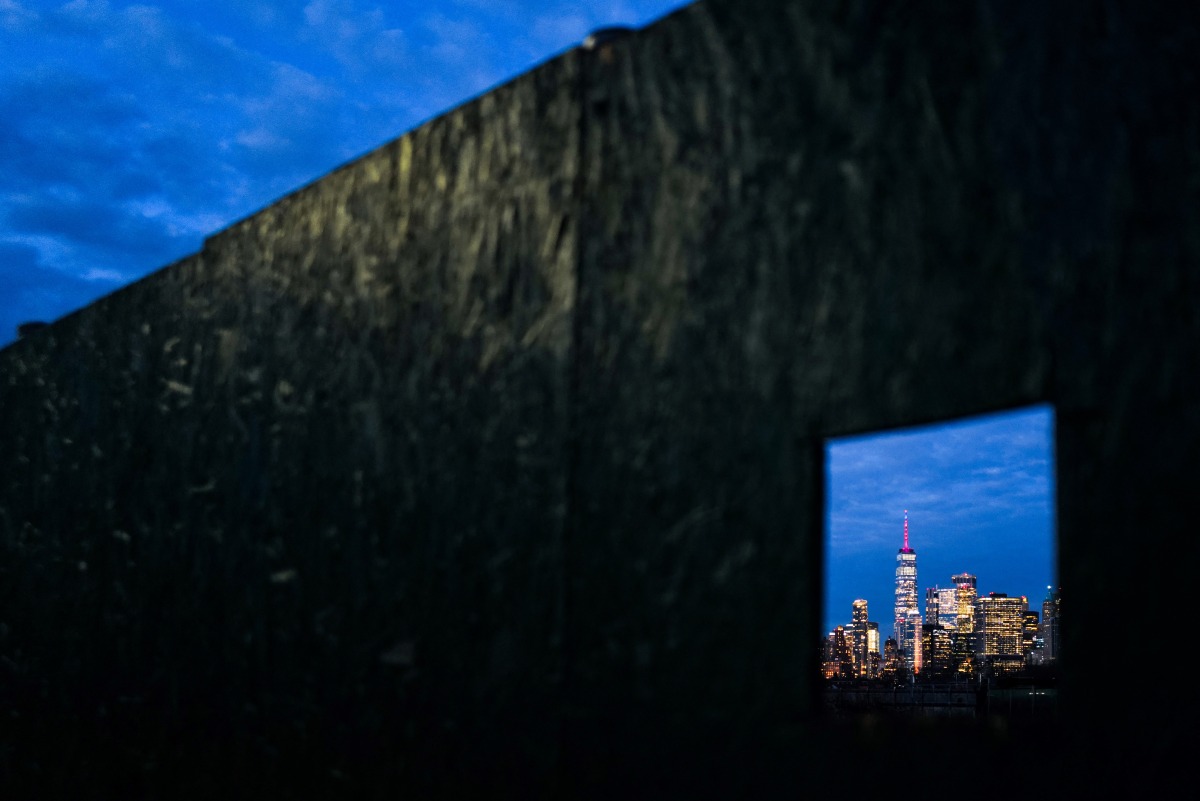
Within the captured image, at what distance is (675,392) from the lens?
331 centimetres

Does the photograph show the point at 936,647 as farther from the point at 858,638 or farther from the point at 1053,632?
the point at 1053,632

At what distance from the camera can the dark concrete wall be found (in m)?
2.50

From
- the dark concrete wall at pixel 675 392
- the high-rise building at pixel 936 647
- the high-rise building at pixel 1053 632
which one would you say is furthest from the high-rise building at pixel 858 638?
the dark concrete wall at pixel 675 392

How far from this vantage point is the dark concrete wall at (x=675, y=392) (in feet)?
8.20

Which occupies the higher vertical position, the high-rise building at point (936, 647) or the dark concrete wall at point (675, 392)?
the high-rise building at point (936, 647)

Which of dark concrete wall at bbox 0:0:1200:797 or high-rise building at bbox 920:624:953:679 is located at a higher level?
high-rise building at bbox 920:624:953:679

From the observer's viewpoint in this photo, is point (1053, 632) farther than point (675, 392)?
Yes

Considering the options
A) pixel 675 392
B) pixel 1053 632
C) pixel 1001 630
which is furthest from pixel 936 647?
pixel 675 392

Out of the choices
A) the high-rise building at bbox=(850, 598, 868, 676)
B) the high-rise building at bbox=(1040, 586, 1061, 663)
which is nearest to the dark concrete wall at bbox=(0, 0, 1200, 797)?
the high-rise building at bbox=(1040, 586, 1061, 663)

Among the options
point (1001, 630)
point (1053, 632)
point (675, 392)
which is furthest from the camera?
point (1001, 630)

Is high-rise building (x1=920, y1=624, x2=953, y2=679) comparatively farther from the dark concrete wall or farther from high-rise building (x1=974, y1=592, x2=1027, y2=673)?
the dark concrete wall

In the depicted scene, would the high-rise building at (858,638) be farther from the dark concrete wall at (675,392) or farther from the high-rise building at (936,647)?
the dark concrete wall at (675,392)

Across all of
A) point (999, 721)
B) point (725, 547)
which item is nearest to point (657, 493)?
point (725, 547)

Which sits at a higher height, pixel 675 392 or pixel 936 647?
pixel 936 647
